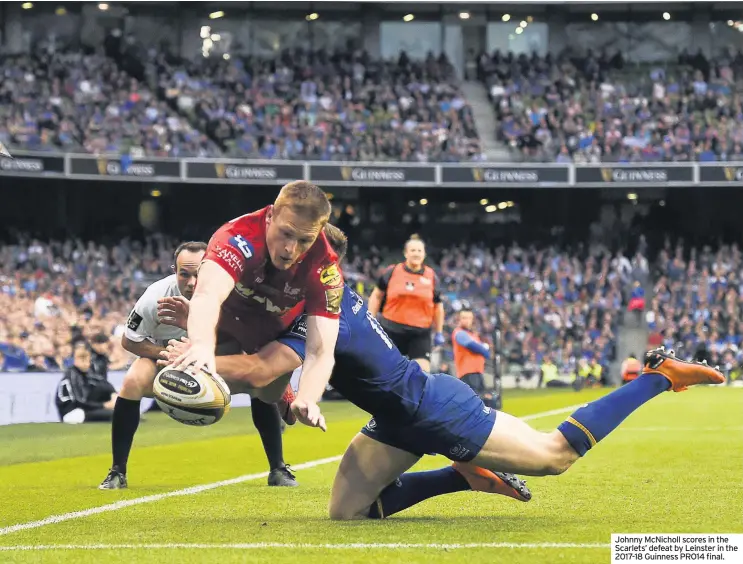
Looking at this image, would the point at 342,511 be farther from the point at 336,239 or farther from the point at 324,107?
the point at 324,107

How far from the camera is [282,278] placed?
600 centimetres

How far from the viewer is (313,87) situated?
129ft

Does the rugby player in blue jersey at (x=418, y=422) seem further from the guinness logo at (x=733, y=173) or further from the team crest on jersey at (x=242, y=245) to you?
the guinness logo at (x=733, y=173)

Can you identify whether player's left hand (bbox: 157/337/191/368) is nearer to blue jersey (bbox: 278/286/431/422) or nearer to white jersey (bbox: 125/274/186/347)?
blue jersey (bbox: 278/286/431/422)

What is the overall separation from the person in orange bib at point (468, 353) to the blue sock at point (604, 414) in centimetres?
930

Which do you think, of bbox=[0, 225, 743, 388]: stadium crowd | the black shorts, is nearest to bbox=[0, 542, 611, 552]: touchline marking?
the black shorts

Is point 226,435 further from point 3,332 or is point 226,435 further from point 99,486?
point 3,332

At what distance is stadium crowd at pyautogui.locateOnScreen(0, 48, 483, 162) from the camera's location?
35.0 meters

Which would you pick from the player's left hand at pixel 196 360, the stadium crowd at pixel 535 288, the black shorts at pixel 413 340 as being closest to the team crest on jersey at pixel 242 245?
the player's left hand at pixel 196 360

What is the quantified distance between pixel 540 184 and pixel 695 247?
5.83 meters

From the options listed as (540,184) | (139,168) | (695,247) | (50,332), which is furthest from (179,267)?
(695,247)

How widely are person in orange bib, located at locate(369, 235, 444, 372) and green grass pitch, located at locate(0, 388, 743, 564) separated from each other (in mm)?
1550

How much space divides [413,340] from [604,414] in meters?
7.87

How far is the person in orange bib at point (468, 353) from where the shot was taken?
16.2 m
